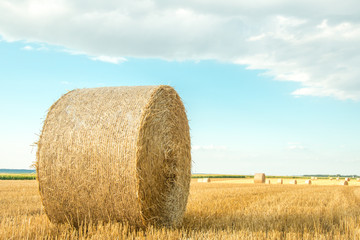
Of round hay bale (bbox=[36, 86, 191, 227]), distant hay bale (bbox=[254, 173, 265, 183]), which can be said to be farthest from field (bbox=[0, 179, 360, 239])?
distant hay bale (bbox=[254, 173, 265, 183])

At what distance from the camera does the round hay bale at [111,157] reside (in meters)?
5.34

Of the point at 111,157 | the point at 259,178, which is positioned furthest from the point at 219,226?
the point at 259,178

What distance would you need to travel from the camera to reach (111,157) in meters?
5.35

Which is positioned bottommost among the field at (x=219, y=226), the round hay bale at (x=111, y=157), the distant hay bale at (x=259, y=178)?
Answer: the distant hay bale at (x=259, y=178)

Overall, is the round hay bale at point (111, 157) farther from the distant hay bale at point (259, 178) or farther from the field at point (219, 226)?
the distant hay bale at point (259, 178)

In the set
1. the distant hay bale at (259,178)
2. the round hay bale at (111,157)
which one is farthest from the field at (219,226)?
the distant hay bale at (259,178)

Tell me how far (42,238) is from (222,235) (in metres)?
2.43

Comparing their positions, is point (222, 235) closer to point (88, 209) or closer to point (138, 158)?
point (138, 158)

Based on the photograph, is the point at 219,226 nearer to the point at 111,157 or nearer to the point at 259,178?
the point at 111,157

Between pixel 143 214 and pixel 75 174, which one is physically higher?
pixel 75 174

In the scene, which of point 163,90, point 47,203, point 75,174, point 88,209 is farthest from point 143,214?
point 163,90

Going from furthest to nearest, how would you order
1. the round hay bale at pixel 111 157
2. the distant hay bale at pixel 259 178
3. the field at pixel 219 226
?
the distant hay bale at pixel 259 178, the round hay bale at pixel 111 157, the field at pixel 219 226

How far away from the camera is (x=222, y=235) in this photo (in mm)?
4930

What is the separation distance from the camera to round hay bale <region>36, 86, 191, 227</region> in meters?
5.34
